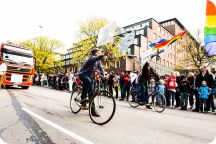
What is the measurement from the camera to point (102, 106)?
6.59m

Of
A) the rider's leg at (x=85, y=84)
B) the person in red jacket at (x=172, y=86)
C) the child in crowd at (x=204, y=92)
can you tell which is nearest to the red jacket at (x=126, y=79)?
the person in red jacket at (x=172, y=86)

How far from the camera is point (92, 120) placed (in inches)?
260

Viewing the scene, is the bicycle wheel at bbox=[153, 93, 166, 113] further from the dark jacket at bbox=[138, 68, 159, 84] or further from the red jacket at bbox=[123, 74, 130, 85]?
the red jacket at bbox=[123, 74, 130, 85]

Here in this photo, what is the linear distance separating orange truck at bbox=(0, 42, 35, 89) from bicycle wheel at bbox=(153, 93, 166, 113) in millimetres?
11037

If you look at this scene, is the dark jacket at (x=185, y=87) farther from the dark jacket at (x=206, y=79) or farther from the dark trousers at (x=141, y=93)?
the dark trousers at (x=141, y=93)

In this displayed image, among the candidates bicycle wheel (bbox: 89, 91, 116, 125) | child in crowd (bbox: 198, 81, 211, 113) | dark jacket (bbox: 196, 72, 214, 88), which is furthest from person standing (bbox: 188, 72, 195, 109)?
bicycle wheel (bbox: 89, 91, 116, 125)

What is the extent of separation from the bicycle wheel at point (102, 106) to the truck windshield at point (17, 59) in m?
12.9

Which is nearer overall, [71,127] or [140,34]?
[71,127]

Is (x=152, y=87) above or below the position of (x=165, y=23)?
below

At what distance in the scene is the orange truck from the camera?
17.9m

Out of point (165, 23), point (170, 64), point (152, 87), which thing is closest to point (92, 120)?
point (152, 87)

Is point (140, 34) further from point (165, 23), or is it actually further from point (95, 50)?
point (95, 50)

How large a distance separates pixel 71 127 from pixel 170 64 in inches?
2615

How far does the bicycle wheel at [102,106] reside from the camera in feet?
20.8
